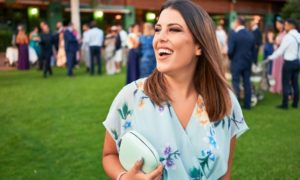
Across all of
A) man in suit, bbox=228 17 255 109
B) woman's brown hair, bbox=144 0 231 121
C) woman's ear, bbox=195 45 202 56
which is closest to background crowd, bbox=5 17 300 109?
man in suit, bbox=228 17 255 109

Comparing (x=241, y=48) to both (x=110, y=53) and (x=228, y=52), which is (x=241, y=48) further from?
(x=110, y=53)

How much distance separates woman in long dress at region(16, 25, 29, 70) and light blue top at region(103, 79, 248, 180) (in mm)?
15105

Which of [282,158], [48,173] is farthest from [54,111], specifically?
[282,158]

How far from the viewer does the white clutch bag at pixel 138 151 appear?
5.10 ft

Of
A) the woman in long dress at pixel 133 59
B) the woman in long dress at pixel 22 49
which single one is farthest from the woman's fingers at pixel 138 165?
the woman in long dress at pixel 22 49

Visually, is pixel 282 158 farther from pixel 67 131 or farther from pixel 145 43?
pixel 145 43

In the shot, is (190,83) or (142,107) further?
(190,83)

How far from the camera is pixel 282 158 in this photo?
515 centimetres

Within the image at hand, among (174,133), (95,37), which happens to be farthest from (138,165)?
(95,37)

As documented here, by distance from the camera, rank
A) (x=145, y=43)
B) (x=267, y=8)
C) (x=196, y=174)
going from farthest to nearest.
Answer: (x=267, y=8), (x=145, y=43), (x=196, y=174)

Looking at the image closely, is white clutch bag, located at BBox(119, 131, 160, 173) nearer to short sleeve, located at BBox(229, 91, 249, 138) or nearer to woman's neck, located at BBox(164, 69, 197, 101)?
woman's neck, located at BBox(164, 69, 197, 101)

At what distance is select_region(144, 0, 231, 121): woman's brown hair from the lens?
172 centimetres

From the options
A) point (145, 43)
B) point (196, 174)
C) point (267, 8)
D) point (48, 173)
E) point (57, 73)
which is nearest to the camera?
point (196, 174)

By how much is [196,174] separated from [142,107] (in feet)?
1.23
